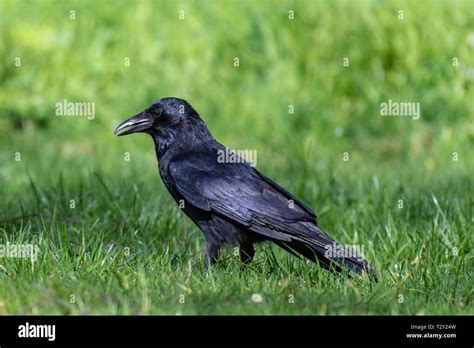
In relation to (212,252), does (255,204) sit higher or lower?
higher

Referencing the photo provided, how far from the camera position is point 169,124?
584 cm

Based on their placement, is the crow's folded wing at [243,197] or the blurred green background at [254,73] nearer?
the crow's folded wing at [243,197]

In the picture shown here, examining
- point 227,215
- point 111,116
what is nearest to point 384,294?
point 227,215

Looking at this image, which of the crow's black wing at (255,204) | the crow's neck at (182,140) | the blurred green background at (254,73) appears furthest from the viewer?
the blurred green background at (254,73)

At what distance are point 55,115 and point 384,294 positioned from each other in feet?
21.1

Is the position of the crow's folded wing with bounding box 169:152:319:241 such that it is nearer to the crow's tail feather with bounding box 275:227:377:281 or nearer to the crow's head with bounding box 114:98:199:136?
the crow's tail feather with bounding box 275:227:377:281

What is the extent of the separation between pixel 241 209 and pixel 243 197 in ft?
0.28

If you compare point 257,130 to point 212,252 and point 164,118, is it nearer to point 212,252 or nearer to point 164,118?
point 164,118

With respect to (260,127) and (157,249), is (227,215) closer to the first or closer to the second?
(157,249)

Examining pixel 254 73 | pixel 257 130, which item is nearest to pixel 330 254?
pixel 257 130

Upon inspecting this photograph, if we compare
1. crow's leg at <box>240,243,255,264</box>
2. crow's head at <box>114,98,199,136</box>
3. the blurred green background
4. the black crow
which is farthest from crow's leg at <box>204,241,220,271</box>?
the blurred green background

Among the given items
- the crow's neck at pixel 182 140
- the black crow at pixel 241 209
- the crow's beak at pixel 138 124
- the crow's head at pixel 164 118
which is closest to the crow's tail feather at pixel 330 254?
the black crow at pixel 241 209

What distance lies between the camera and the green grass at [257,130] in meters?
5.26

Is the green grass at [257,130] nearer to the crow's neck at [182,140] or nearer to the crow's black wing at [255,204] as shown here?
the crow's black wing at [255,204]
